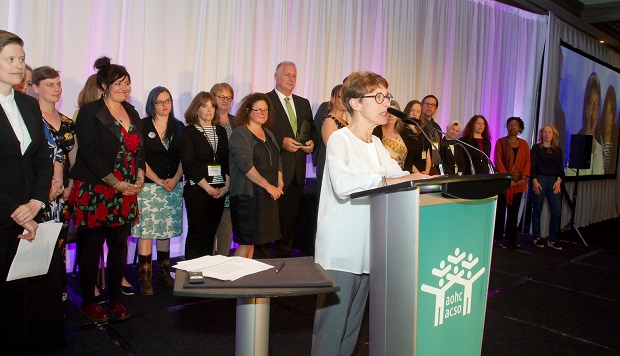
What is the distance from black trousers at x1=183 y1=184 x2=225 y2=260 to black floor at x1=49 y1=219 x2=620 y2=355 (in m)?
0.37

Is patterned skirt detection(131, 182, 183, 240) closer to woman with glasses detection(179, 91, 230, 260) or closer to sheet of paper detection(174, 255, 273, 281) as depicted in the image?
woman with glasses detection(179, 91, 230, 260)

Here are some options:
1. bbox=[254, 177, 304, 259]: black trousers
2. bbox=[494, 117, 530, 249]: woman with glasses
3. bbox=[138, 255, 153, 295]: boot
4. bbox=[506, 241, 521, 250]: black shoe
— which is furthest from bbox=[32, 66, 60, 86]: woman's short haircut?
bbox=[506, 241, 521, 250]: black shoe

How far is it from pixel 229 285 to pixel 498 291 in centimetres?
351

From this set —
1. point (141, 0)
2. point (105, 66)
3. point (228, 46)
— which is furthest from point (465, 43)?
point (105, 66)

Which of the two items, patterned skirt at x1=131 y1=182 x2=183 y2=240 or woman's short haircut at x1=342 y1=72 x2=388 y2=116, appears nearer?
woman's short haircut at x1=342 y1=72 x2=388 y2=116

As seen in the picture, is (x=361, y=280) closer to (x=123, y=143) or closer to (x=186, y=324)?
(x=186, y=324)

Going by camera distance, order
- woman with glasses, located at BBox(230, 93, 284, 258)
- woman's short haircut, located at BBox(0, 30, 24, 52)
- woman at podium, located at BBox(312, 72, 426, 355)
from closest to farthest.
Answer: woman at podium, located at BBox(312, 72, 426, 355), woman's short haircut, located at BBox(0, 30, 24, 52), woman with glasses, located at BBox(230, 93, 284, 258)

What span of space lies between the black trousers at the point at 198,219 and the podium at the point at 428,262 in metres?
2.29

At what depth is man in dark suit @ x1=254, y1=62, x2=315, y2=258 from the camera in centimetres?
425

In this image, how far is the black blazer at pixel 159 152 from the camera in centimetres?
369

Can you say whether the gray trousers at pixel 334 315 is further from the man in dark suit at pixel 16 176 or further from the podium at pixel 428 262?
the man in dark suit at pixel 16 176

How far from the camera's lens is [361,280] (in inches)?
83.3

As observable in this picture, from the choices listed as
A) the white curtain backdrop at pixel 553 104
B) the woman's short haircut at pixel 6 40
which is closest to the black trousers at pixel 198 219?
the woman's short haircut at pixel 6 40

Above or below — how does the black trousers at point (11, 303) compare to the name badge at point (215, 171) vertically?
below
